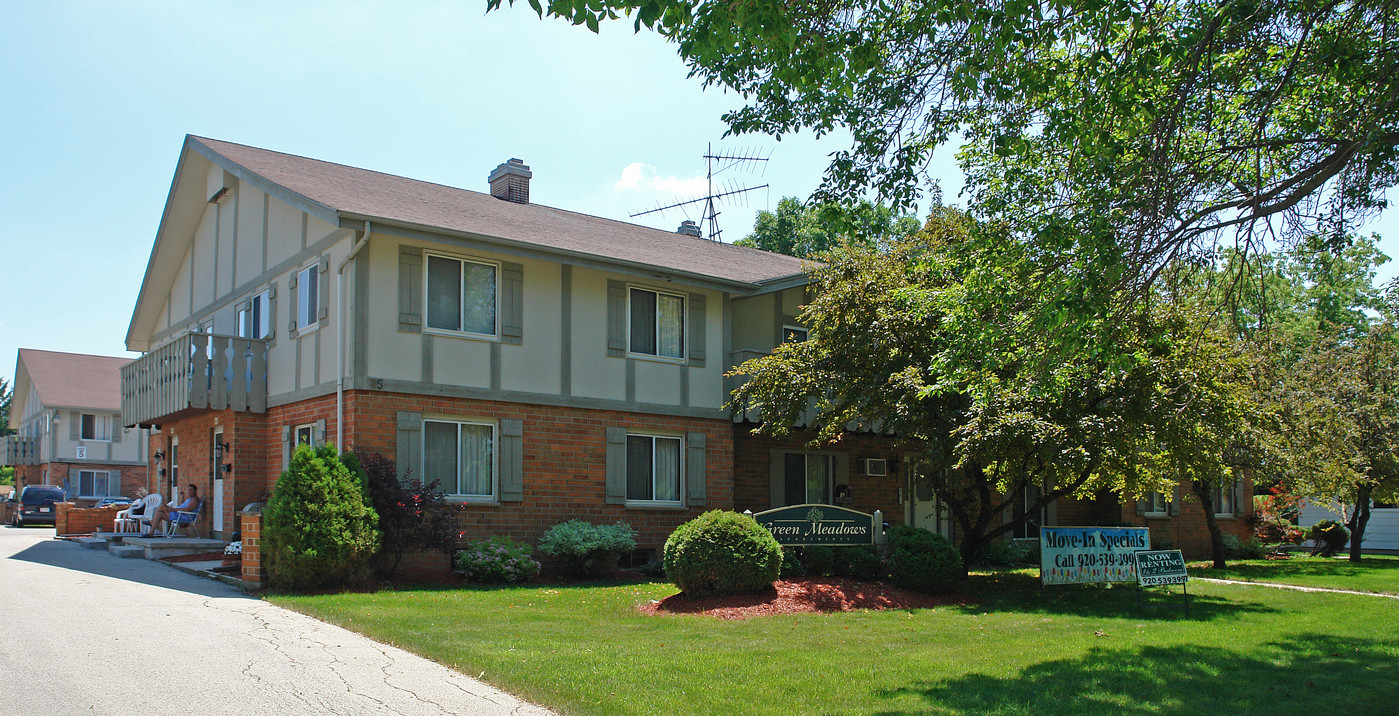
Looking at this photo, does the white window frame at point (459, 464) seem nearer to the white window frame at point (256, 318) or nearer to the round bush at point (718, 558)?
the round bush at point (718, 558)

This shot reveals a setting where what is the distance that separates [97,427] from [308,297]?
34166 millimetres

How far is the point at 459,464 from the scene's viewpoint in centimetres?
1675

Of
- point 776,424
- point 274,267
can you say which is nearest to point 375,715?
point 776,424

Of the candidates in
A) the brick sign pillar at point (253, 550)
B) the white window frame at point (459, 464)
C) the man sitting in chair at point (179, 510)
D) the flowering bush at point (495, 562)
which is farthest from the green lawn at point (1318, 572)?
the man sitting in chair at point (179, 510)

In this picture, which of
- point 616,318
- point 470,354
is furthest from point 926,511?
point 470,354

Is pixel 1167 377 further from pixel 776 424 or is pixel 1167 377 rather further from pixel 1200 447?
pixel 776 424

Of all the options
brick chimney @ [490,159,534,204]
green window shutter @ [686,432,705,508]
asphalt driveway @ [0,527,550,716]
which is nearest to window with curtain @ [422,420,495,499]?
green window shutter @ [686,432,705,508]

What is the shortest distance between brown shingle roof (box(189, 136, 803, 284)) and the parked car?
2176 cm

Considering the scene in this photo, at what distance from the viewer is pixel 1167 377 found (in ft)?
46.9

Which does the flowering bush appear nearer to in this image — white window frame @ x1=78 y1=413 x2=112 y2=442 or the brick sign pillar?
the brick sign pillar

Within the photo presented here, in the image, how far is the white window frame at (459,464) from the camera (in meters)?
16.4

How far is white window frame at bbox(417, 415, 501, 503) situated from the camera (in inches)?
646

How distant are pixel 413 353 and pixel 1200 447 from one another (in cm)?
1211

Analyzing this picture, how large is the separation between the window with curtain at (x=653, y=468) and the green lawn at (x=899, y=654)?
397 cm
